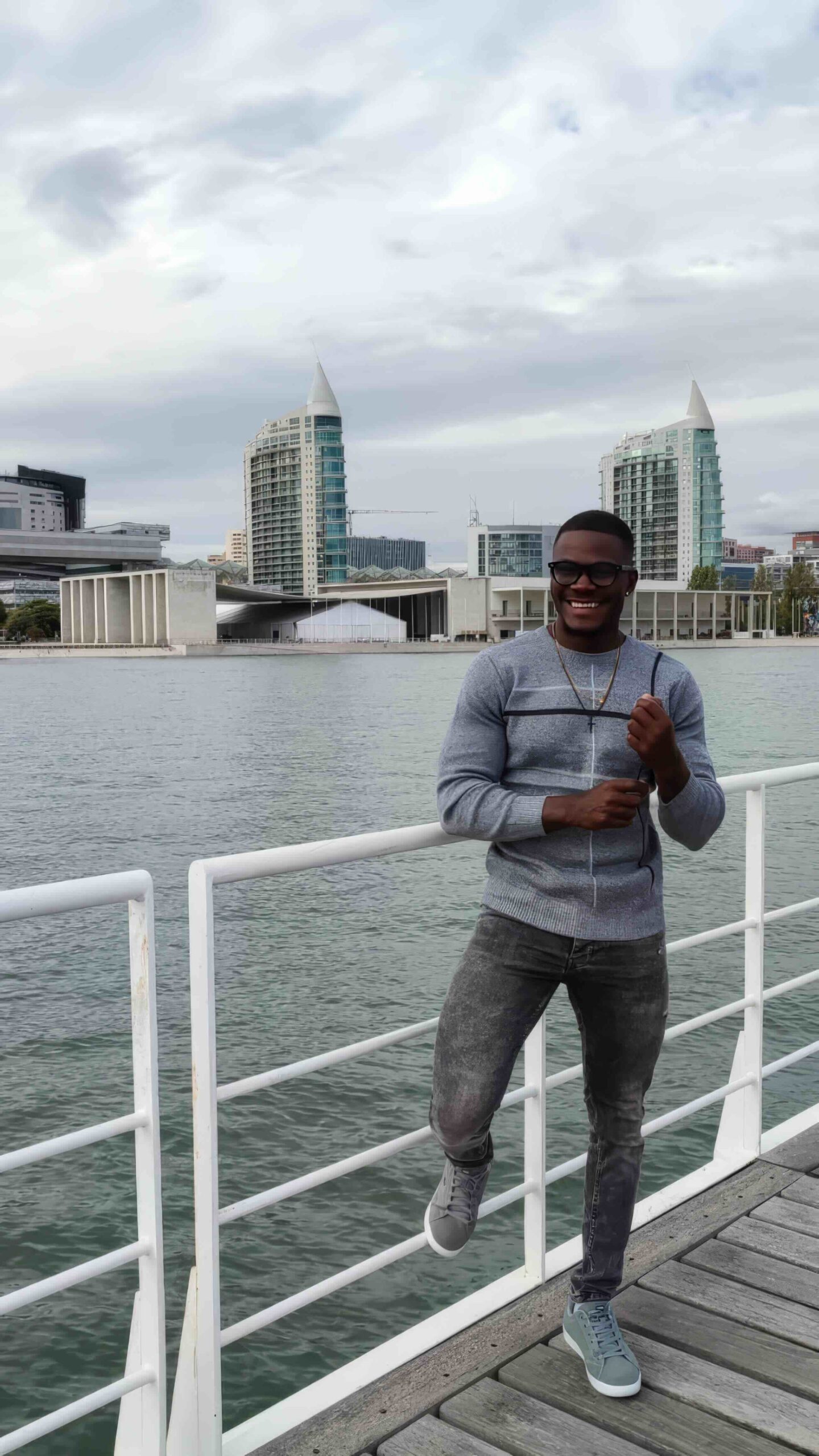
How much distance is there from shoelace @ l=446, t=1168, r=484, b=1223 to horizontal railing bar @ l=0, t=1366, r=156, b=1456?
21.6 inches

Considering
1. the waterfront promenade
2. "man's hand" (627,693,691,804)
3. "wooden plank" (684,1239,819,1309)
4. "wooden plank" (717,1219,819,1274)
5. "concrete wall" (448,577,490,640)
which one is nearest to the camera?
"man's hand" (627,693,691,804)

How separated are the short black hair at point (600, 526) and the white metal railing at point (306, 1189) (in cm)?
57

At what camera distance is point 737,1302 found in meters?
2.35

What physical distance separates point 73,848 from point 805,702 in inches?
1389

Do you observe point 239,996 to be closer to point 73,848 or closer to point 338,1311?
point 338,1311

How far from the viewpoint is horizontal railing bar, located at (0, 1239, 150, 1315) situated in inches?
66.9

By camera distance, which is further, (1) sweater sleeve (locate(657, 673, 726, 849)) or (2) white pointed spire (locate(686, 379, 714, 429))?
(2) white pointed spire (locate(686, 379, 714, 429))

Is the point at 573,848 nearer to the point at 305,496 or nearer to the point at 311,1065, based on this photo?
the point at 311,1065

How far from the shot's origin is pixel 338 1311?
5043 millimetres

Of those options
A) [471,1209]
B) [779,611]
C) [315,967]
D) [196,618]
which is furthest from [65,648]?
[471,1209]

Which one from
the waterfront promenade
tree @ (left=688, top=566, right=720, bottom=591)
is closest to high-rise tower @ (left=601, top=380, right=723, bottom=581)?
tree @ (left=688, top=566, right=720, bottom=591)

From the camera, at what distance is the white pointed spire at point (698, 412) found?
163500 mm

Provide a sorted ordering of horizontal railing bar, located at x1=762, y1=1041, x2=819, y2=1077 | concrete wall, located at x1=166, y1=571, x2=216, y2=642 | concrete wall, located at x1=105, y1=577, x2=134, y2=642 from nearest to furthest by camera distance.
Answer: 1. horizontal railing bar, located at x1=762, y1=1041, x2=819, y2=1077
2. concrete wall, located at x1=166, y1=571, x2=216, y2=642
3. concrete wall, located at x1=105, y1=577, x2=134, y2=642

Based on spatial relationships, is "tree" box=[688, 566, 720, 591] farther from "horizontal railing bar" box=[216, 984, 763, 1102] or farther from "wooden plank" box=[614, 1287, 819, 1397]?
"wooden plank" box=[614, 1287, 819, 1397]
